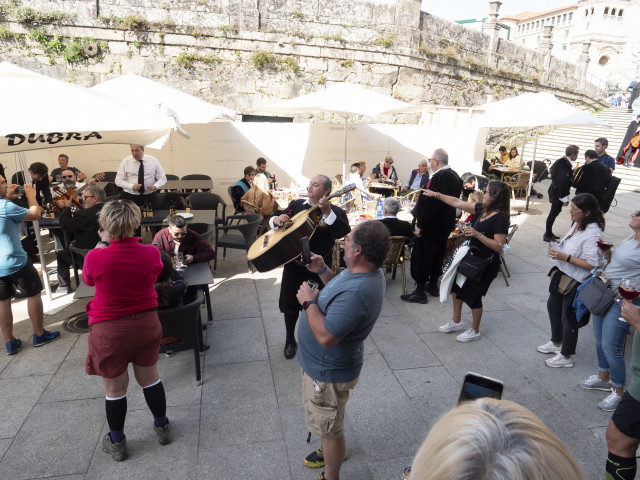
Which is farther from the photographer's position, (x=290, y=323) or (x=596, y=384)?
(x=290, y=323)

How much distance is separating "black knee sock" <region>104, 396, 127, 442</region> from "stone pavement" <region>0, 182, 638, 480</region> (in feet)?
0.68

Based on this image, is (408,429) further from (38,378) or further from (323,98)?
(323,98)

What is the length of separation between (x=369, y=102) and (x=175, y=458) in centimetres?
755

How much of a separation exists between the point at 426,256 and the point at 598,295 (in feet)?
7.72

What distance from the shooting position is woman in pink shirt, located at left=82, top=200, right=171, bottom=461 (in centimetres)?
268

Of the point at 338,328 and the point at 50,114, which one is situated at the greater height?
the point at 50,114

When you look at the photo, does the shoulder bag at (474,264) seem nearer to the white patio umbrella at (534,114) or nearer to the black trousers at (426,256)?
the black trousers at (426,256)

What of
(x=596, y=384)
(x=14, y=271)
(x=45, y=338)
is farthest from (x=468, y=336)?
(x=14, y=271)

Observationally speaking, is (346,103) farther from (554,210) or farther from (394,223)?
(554,210)

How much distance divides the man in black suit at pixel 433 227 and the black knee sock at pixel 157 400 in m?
3.54

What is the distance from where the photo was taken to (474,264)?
14.2ft

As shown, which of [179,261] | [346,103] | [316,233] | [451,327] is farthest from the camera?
[346,103]

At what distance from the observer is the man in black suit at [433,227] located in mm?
5312

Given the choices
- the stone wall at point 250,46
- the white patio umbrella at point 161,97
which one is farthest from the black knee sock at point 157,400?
the stone wall at point 250,46
